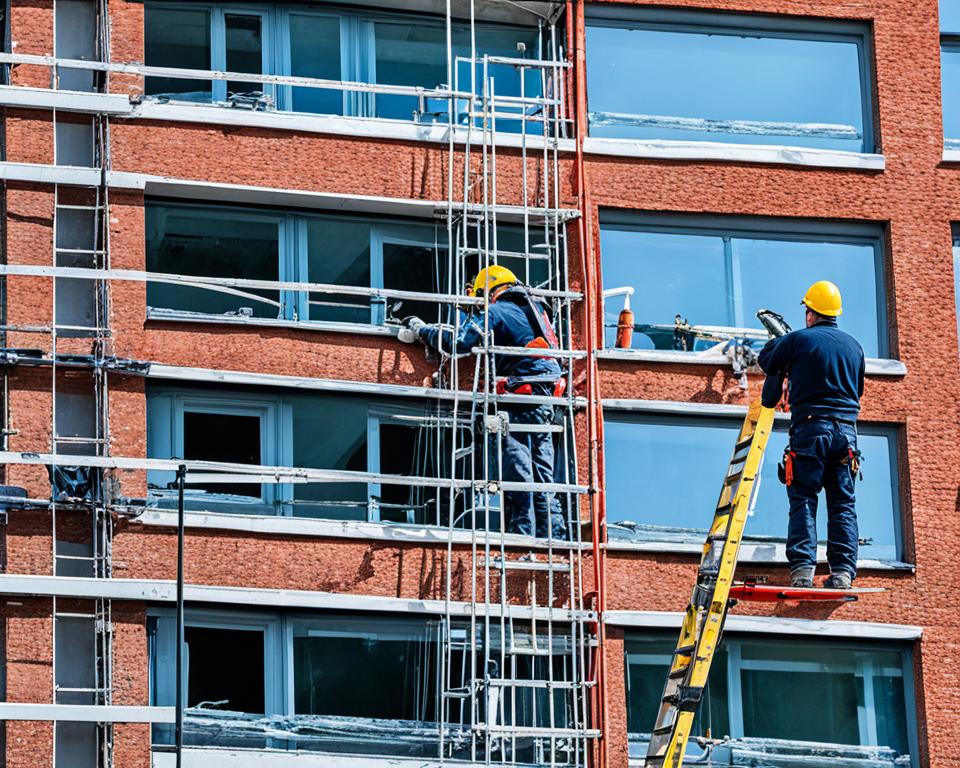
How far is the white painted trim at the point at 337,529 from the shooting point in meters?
20.8

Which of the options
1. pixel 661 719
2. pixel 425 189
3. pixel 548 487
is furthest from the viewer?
pixel 425 189

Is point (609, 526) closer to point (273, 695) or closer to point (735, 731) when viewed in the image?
point (735, 731)

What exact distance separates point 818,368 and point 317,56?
244 inches

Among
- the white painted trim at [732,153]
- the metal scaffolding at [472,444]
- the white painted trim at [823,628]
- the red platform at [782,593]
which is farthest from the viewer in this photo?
the white painted trim at [732,153]

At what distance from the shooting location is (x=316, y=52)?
73.9 ft

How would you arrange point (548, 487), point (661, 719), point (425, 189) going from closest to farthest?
point (661, 719) < point (548, 487) < point (425, 189)

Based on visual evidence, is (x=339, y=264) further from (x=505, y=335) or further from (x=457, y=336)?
(x=505, y=335)

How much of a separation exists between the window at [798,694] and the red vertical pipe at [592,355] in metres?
0.68

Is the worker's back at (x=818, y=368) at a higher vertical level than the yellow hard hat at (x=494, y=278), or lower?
lower

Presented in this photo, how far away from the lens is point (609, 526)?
71.6 ft

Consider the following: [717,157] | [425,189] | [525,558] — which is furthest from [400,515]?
[717,157]

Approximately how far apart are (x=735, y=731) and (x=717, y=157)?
5622 millimetres

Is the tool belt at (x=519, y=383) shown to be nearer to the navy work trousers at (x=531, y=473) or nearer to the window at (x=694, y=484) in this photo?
the navy work trousers at (x=531, y=473)

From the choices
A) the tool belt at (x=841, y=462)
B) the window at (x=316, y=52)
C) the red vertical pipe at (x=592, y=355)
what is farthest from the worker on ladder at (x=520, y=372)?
the tool belt at (x=841, y=462)
